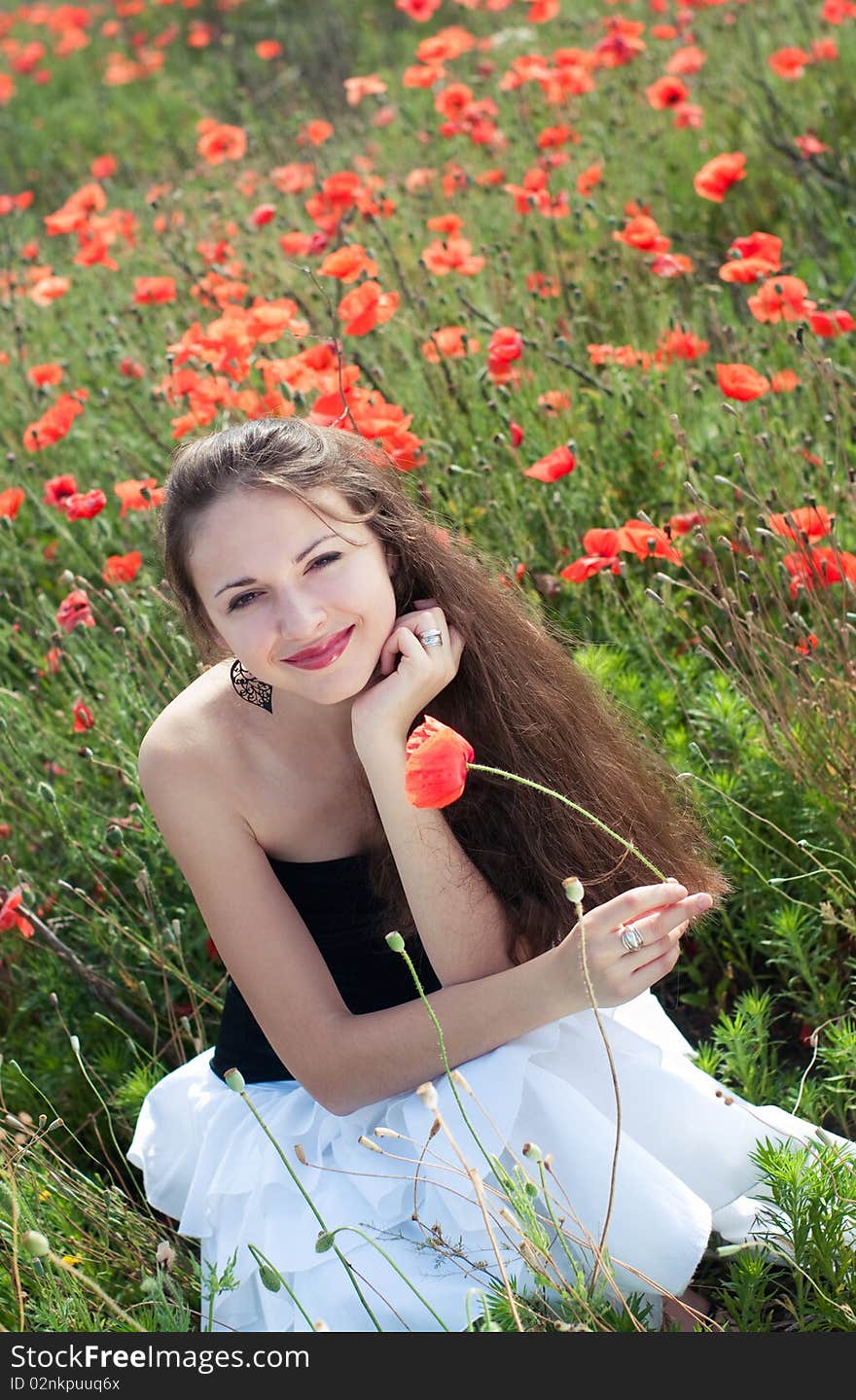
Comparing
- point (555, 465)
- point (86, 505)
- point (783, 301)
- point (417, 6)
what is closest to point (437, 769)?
point (555, 465)

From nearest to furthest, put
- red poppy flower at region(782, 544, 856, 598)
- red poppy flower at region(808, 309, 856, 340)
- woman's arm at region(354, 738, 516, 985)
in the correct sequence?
woman's arm at region(354, 738, 516, 985) → red poppy flower at region(782, 544, 856, 598) → red poppy flower at region(808, 309, 856, 340)

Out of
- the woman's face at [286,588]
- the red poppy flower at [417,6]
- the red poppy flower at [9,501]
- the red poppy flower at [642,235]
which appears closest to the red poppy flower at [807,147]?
the red poppy flower at [642,235]

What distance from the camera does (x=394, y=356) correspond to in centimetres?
426

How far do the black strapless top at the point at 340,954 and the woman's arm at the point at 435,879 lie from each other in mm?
196

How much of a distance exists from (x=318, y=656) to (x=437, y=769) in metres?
0.49

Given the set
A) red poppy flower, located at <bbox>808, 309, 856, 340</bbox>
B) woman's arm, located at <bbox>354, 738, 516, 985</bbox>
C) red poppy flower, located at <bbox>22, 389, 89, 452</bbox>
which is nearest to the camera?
woman's arm, located at <bbox>354, 738, 516, 985</bbox>

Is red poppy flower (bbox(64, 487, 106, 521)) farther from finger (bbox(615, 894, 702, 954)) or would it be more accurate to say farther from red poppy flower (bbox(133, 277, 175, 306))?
finger (bbox(615, 894, 702, 954))

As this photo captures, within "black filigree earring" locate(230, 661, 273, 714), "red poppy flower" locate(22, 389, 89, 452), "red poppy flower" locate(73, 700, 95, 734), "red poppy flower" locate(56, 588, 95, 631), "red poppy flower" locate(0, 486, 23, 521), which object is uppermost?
"red poppy flower" locate(22, 389, 89, 452)

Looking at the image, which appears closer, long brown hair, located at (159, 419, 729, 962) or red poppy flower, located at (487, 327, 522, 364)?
long brown hair, located at (159, 419, 729, 962)

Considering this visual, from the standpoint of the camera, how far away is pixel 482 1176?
2012mm

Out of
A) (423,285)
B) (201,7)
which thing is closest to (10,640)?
(423,285)

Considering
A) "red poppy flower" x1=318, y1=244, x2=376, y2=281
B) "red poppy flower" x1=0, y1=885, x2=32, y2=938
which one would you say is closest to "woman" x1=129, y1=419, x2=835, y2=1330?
"red poppy flower" x1=0, y1=885, x2=32, y2=938

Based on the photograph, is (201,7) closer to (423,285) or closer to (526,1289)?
(423,285)

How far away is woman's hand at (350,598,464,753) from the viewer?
82.1 inches
